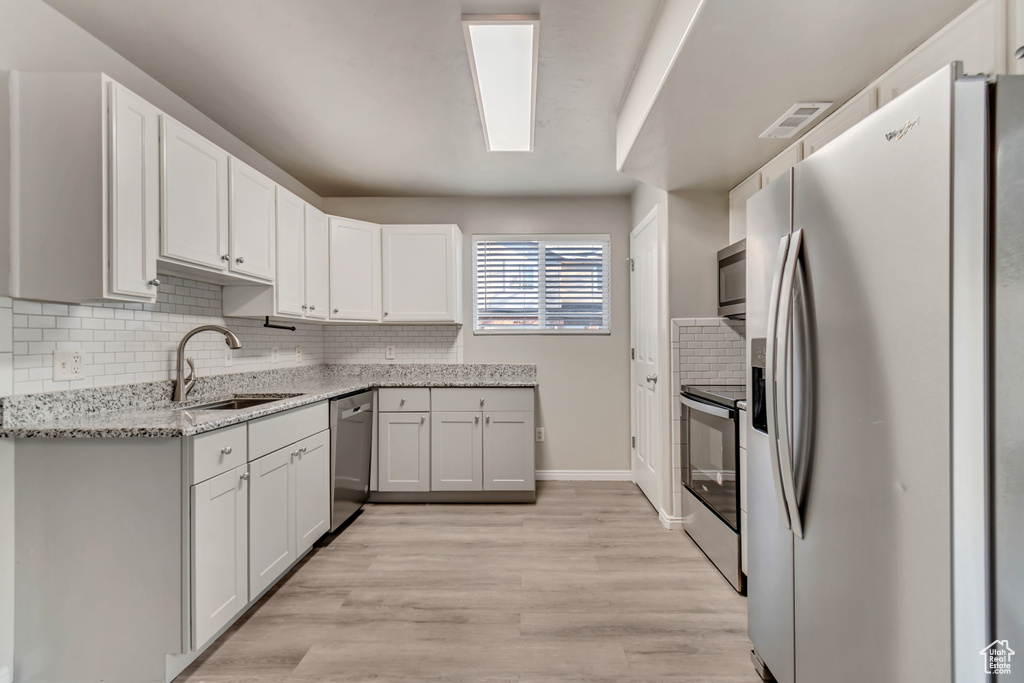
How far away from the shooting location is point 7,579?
1.58m

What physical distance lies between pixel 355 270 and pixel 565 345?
6.14ft

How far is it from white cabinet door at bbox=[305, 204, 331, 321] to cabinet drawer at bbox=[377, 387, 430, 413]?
75 cm

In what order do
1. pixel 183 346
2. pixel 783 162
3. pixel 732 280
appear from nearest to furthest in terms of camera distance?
pixel 183 346
pixel 783 162
pixel 732 280

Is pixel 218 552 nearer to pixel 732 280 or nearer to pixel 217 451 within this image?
pixel 217 451

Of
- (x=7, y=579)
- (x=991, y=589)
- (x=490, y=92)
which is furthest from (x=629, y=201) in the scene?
(x=7, y=579)

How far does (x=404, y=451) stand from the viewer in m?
3.46

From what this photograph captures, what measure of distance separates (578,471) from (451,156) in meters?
2.76

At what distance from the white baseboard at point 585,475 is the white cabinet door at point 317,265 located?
89.6 inches

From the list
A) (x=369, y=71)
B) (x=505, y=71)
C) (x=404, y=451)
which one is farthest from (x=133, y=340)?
(x=505, y=71)

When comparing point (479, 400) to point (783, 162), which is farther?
point (479, 400)

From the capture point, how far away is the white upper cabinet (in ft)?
5.25

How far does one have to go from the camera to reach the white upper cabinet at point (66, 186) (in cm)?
160

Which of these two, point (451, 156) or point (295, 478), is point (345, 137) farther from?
point (295, 478)

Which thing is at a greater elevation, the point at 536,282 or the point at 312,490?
the point at 536,282
